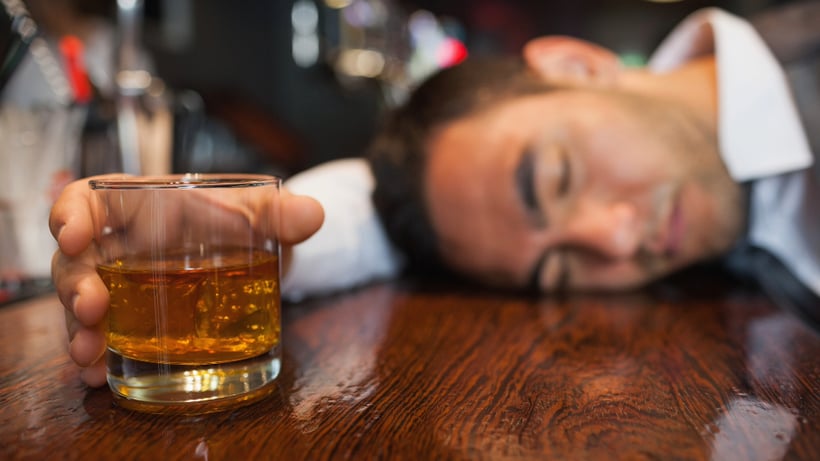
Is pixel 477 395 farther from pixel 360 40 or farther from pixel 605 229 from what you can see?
pixel 360 40

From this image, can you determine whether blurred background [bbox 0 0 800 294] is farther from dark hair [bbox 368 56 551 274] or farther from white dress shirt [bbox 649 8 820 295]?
white dress shirt [bbox 649 8 820 295]

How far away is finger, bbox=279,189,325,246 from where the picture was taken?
550 mm

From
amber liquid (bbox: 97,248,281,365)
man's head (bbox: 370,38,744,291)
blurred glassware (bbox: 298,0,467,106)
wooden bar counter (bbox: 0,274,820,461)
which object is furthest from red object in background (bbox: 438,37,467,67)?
amber liquid (bbox: 97,248,281,365)

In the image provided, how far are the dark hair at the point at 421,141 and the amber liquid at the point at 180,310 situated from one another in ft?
2.10

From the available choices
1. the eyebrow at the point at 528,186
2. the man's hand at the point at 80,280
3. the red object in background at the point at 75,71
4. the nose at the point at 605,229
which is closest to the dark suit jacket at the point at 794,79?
the nose at the point at 605,229

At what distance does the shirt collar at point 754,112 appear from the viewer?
97cm

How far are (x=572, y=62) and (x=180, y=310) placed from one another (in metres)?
1.01

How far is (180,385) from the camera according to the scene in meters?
0.46

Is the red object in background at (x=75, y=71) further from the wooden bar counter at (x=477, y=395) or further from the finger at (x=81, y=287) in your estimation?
the finger at (x=81, y=287)

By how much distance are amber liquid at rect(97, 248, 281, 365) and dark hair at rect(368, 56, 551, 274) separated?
2.10 ft

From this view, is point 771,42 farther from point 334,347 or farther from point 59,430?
point 59,430

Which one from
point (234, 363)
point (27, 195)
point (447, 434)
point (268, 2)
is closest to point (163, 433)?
point (234, 363)

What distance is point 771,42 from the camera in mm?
1061

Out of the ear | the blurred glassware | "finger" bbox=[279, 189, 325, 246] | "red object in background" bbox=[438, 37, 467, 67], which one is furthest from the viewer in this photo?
"red object in background" bbox=[438, 37, 467, 67]
